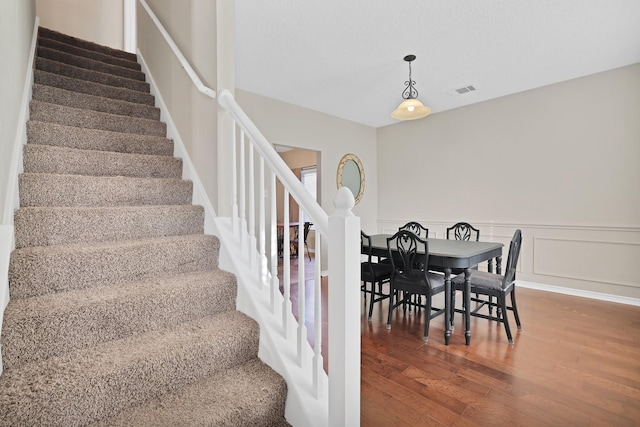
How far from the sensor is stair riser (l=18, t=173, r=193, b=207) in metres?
1.52

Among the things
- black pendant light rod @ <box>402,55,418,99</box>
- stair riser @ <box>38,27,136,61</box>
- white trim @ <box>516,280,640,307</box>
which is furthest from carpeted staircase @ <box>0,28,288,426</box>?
white trim @ <box>516,280,640,307</box>

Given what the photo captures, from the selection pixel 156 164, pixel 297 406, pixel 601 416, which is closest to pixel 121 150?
pixel 156 164

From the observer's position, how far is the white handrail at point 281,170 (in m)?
1.18

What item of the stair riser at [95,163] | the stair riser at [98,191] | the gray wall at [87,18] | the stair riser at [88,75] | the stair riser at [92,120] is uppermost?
the gray wall at [87,18]

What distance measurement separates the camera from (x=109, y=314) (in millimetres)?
1182

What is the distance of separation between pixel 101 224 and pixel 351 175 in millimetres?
4352

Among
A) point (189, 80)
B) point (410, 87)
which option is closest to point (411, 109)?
point (410, 87)

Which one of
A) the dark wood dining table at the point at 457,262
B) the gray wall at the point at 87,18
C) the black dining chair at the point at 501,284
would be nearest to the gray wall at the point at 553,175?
the dark wood dining table at the point at 457,262

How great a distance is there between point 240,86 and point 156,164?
231 cm

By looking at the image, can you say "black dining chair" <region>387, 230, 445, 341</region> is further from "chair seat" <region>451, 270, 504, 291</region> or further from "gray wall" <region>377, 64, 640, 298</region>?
"gray wall" <region>377, 64, 640, 298</region>

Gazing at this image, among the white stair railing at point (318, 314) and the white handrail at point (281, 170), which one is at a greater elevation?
the white handrail at point (281, 170)

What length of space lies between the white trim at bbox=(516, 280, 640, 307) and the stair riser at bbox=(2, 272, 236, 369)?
13.7 ft

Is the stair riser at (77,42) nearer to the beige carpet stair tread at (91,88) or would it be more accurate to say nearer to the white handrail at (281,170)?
the beige carpet stair tread at (91,88)

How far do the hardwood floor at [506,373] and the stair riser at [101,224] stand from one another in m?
1.41
